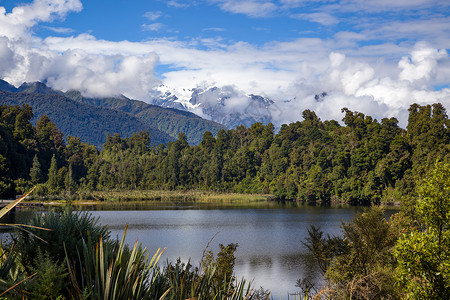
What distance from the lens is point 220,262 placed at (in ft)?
41.4

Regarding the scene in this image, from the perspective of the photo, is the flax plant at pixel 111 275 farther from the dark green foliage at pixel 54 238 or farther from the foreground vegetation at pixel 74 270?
the dark green foliage at pixel 54 238

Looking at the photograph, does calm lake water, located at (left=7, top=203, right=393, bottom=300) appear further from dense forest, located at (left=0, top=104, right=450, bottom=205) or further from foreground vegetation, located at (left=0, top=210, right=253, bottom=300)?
dense forest, located at (left=0, top=104, right=450, bottom=205)

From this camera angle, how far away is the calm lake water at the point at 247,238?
65.8 feet

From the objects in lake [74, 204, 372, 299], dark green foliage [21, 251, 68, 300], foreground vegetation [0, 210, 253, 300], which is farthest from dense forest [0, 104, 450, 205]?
dark green foliage [21, 251, 68, 300]

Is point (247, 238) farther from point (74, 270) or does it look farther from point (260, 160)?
point (260, 160)

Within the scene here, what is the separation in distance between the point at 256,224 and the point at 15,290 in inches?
1397

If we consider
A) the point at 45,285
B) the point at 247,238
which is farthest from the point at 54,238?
the point at 247,238

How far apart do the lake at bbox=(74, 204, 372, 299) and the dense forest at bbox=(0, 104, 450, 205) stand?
14542mm

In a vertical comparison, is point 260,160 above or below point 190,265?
above

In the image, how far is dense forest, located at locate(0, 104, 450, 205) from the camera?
6172 centimetres

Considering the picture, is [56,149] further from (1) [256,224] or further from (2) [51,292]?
(2) [51,292]

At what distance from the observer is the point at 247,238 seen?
30656mm

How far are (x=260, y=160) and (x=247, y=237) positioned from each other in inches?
2391

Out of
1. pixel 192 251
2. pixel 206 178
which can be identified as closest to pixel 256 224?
pixel 192 251
